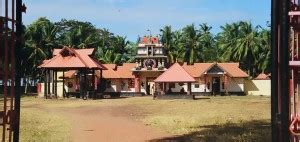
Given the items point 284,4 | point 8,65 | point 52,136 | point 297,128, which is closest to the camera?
point 284,4

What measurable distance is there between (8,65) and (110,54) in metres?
63.3

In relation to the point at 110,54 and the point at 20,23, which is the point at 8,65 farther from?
the point at 110,54

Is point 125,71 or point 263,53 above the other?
point 263,53

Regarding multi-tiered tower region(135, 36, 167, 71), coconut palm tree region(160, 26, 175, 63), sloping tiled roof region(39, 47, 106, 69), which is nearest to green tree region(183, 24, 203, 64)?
coconut palm tree region(160, 26, 175, 63)

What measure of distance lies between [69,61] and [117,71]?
15816 millimetres

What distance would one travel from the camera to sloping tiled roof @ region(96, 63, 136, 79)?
200ft

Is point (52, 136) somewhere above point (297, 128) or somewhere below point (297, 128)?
below

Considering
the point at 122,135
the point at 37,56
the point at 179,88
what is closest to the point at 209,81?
the point at 179,88

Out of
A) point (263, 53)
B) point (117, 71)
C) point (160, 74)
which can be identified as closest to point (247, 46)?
point (263, 53)

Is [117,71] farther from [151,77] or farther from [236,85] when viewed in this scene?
[236,85]

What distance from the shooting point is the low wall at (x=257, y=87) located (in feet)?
192

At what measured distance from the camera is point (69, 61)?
47.0 m

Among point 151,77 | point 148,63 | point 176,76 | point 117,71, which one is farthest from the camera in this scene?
point 117,71

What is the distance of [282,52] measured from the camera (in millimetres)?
4586
